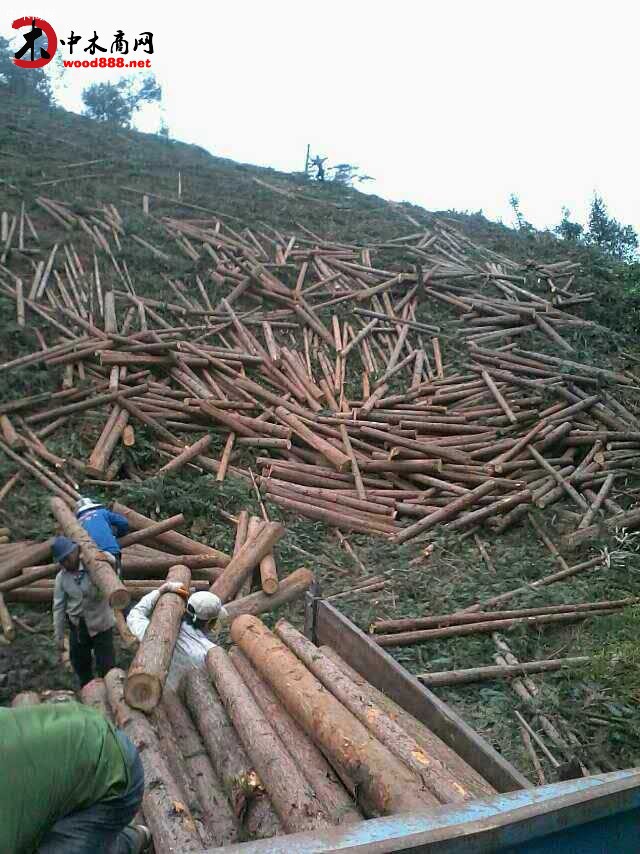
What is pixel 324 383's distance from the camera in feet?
39.7

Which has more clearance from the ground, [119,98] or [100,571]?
[119,98]

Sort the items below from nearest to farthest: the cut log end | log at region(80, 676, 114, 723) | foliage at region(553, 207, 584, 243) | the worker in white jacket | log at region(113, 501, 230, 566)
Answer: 1. the cut log end
2. log at region(80, 676, 114, 723)
3. the worker in white jacket
4. log at region(113, 501, 230, 566)
5. foliage at region(553, 207, 584, 243)

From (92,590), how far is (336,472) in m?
4.93

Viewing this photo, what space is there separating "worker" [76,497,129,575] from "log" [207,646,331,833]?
2109mm

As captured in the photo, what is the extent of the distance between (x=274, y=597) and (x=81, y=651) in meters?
2.10

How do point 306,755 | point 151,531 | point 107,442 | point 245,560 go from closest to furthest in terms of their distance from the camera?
point 306,755
point 245,560
point 151,531
point 107,442

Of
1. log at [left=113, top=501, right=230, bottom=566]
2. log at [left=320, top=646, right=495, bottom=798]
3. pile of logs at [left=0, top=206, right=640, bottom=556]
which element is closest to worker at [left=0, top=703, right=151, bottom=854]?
log at [left=320, top=646, right=495, bottom=798]

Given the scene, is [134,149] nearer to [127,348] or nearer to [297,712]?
[127,348]

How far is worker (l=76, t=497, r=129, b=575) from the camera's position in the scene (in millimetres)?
6403

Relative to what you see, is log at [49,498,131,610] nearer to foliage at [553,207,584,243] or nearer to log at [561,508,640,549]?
log at [561,508,640,549]

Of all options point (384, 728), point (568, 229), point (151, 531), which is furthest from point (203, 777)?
point (568, 229)

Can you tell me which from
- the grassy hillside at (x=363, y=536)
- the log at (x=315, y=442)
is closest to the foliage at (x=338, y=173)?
the grassy hillside at (x=363, y=536)

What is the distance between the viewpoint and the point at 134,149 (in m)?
25.7

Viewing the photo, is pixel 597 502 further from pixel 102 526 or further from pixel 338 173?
pixel 338 173
